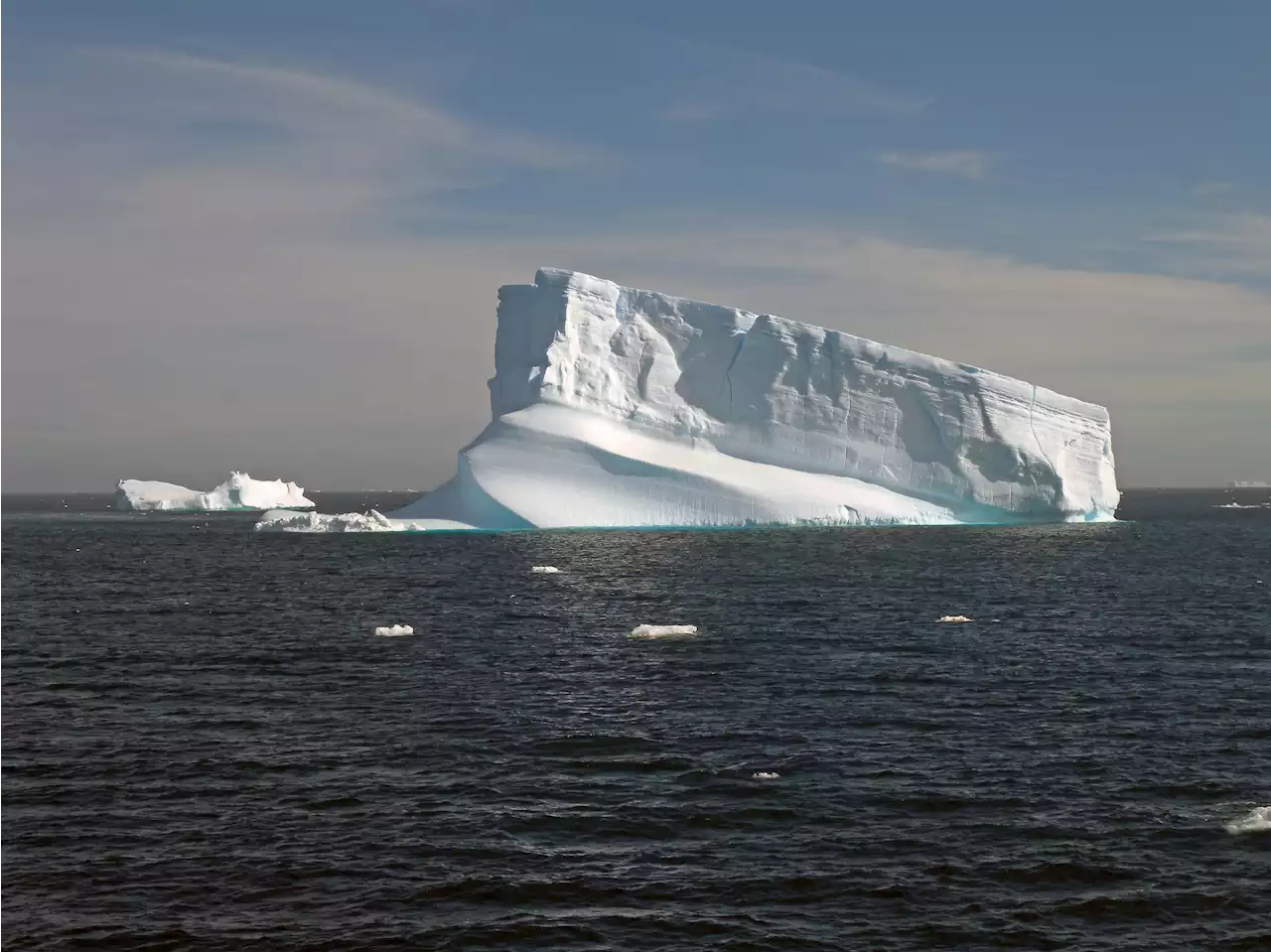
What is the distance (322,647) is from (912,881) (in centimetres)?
1499

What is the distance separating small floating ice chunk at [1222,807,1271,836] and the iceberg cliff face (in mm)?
42676

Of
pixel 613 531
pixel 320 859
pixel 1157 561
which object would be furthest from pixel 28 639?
pixel 613 531

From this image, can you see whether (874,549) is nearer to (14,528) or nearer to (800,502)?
(800,502)

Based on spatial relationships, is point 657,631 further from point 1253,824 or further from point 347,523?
point 347,523

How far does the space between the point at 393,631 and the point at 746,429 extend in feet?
118

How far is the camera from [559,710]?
16719 millimetres

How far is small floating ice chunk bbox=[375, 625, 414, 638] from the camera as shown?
2391 centimetres

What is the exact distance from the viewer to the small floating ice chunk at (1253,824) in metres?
11.3

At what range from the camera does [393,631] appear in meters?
24.0

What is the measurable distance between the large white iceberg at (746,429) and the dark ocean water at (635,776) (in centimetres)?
2530

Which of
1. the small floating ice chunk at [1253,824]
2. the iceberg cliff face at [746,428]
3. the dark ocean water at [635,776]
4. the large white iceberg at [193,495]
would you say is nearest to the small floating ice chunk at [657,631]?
the dark ocean water at [635,776]

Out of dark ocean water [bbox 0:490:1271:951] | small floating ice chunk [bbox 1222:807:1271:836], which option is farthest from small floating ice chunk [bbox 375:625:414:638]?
small floating ice chunk [bbox 1222:807:1271:836]

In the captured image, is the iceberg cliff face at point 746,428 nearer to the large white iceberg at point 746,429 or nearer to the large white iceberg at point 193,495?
the large white iceberg at point 746,429

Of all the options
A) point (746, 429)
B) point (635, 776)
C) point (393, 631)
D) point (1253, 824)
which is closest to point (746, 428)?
point (746, 429)
